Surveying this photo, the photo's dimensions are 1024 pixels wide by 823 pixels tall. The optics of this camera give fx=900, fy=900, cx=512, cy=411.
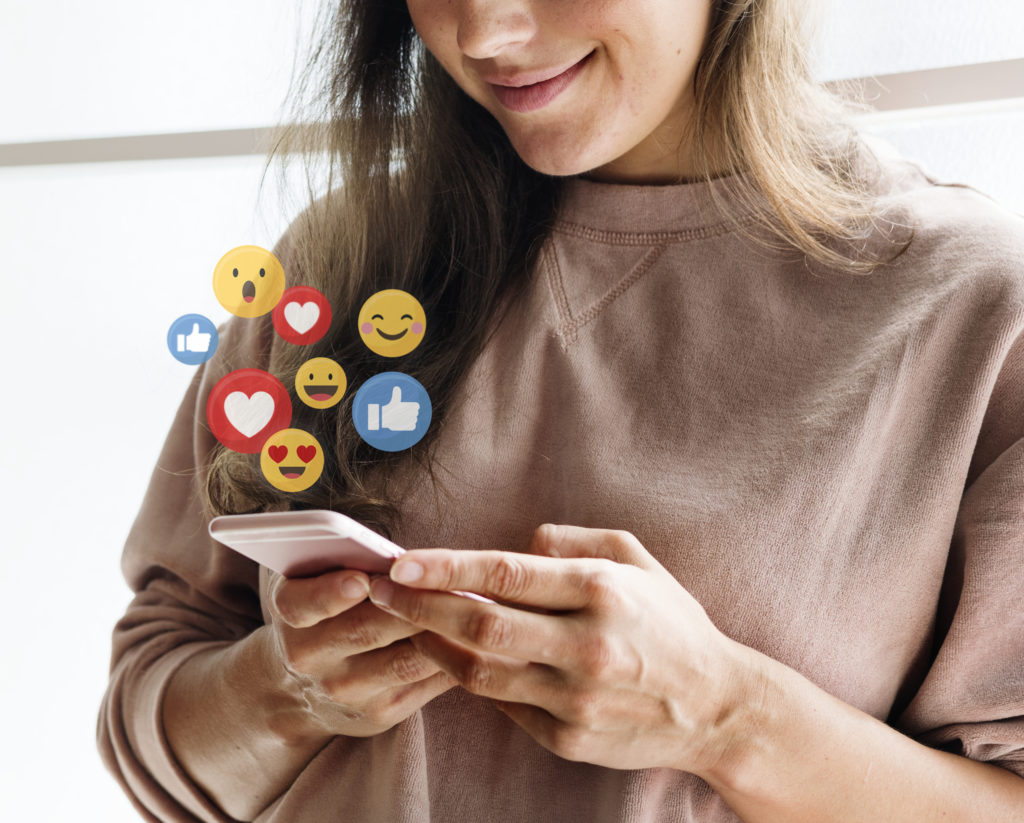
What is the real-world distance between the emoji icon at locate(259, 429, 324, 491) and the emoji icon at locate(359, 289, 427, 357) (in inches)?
2.2

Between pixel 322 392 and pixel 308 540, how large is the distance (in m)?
0.15

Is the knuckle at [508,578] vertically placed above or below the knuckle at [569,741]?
above

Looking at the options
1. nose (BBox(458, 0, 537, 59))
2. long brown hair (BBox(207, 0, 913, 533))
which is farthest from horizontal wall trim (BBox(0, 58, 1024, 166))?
nose (BBox(458, 0, 537, 59))

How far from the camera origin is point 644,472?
0.38 m

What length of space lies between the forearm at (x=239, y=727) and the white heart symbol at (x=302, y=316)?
0.47ft

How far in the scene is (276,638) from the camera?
383mm

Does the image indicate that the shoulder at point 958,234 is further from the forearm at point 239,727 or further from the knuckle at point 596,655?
the forearm at point 239,727

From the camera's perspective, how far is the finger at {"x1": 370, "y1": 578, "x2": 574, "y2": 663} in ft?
0.91

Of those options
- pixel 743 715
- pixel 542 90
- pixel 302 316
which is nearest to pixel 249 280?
pixel 302 316

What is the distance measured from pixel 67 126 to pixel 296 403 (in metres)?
0.26

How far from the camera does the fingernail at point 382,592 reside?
291 millimetres

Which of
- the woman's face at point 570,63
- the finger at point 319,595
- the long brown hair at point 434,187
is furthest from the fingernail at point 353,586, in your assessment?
the woman's face at point 570,63

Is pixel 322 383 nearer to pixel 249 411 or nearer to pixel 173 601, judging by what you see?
pixel 249 411

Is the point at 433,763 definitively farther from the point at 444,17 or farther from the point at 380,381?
the point at 444,17
